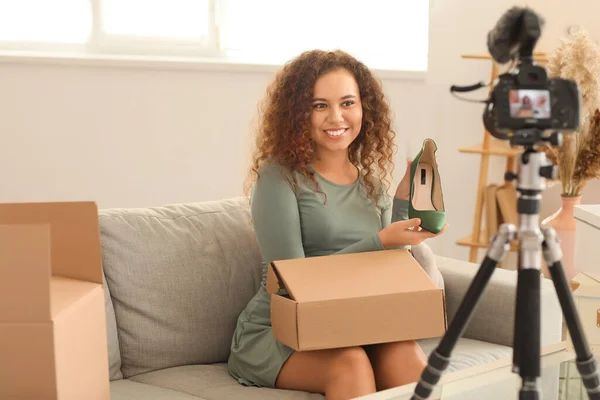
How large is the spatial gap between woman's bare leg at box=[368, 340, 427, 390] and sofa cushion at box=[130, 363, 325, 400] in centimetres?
14

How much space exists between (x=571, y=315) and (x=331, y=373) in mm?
649

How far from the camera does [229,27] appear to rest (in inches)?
137

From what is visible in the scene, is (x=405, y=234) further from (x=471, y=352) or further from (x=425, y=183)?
(x=471, y=352)

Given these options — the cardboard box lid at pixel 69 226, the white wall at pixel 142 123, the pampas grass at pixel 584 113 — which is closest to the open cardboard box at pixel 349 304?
the cardboard box lid at pixel 69 226

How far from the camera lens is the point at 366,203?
204cm

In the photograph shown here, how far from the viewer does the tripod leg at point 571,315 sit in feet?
3.72

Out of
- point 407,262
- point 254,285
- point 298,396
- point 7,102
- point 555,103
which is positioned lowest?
point 298,396

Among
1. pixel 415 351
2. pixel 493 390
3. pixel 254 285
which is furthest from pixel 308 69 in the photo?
pixel 493 390

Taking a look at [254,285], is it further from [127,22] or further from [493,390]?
[127,22]

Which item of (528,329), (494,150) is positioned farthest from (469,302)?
(494,150)

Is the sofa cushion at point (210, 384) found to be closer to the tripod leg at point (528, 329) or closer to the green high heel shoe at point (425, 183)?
the green high heel shoe at point (425, 183)

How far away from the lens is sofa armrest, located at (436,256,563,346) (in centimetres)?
204

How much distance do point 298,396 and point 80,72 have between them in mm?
1879

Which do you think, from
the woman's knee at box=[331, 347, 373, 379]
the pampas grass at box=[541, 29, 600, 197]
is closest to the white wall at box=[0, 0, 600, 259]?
the pampas grass at box=[541, 29, 600, 197]
